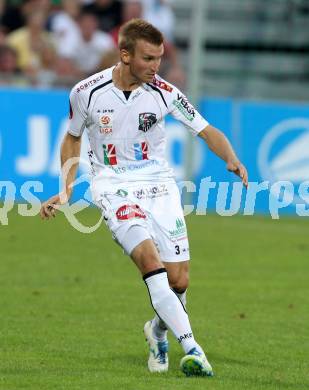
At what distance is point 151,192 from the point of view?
26.0 feet

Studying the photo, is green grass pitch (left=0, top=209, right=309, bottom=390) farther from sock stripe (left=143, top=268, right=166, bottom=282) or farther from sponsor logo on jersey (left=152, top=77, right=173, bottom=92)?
sponsor logo on jersey (left=152, top=77, right=173, bottom=92)

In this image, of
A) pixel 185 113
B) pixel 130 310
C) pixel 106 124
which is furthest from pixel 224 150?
pixel 130 310

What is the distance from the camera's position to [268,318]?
10664 mm

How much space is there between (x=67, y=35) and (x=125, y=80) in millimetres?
14374

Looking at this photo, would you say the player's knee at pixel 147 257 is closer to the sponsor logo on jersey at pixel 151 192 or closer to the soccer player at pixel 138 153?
the soccer player at pixel 138 153

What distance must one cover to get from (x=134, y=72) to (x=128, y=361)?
81.7 inches

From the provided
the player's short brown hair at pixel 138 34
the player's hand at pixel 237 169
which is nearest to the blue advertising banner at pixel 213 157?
the player's hand at pixel 237 169

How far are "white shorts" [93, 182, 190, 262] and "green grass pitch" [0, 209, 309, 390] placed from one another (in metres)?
0.86

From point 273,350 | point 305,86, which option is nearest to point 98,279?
point 273,350

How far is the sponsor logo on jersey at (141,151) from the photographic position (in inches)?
314

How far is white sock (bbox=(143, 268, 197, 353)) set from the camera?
7.48 metres

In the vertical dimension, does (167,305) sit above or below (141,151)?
below

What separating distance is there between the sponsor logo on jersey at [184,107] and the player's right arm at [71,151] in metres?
0.64

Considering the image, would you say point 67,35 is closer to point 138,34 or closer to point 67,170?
point 67,170
